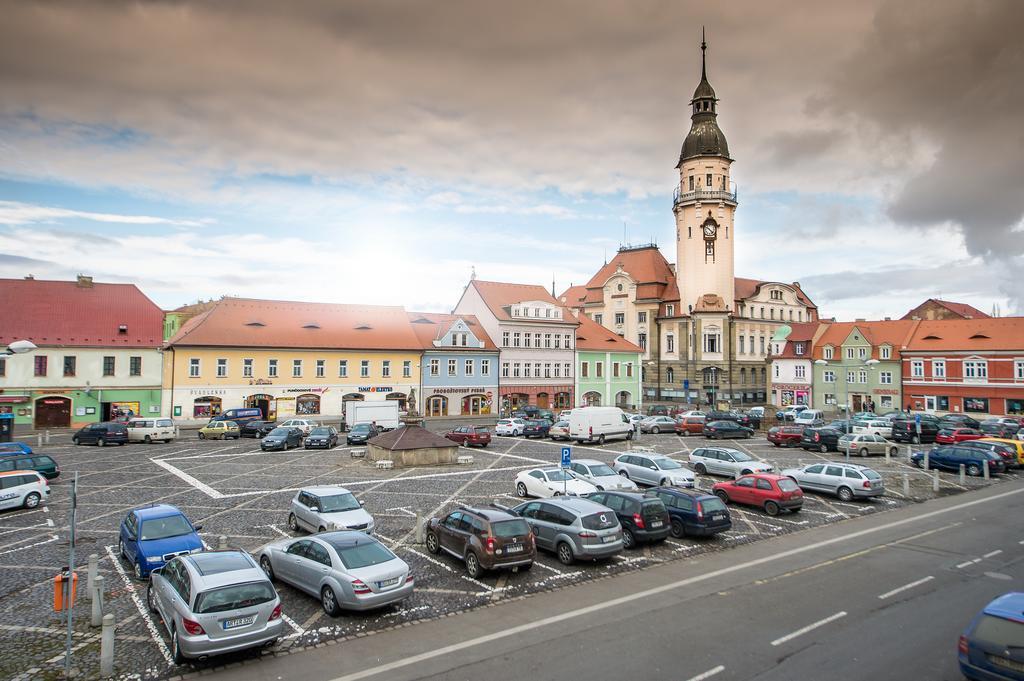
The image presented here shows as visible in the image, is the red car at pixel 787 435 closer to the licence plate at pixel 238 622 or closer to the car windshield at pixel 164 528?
the car windshield at pixel 164 528

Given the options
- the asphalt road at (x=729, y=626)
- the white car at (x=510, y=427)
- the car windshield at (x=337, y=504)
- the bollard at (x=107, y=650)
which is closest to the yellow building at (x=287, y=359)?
the white car at (x=510, y=427)

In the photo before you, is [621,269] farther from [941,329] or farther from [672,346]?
[941,329]

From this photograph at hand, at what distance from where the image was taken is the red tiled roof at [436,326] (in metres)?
63.3

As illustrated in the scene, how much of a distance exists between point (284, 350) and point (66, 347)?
1644 centimetres

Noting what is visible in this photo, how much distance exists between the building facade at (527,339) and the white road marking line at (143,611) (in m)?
49.0

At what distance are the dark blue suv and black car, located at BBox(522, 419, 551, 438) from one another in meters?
26.8

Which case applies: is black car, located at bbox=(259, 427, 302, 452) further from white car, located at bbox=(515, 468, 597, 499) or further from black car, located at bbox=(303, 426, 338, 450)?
white car, located at bbox=(515, 468, 597, 499)

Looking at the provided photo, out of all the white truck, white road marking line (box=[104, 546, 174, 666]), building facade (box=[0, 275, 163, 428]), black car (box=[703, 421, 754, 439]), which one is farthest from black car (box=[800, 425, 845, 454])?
building facade (box=[0, 275, 163, 428])

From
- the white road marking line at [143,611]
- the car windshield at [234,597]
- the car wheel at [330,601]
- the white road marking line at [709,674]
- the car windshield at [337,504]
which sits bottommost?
the white road marking line at [709,674]

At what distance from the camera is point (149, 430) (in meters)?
42.2

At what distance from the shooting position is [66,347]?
166 ft

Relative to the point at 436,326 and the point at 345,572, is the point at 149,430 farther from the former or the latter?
the point at 345,572

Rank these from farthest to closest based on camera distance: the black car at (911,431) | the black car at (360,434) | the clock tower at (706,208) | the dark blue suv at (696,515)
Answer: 1. the clock tower at (706,208)
2. the black car at (911,431)
3. the black car at (360,434)
4. the dark blue suv at (696,515)

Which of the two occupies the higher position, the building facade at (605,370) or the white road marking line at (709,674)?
the building facade at (605,370)
